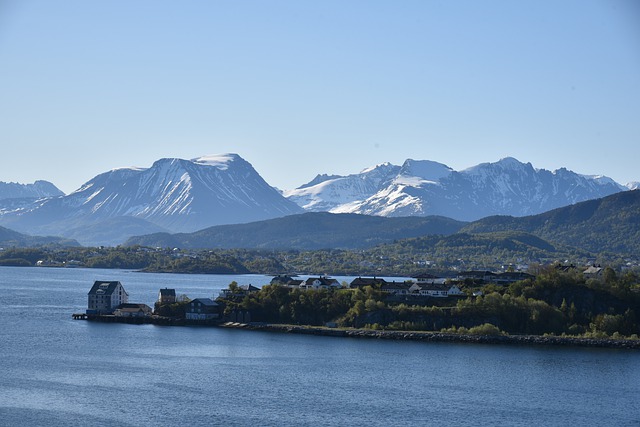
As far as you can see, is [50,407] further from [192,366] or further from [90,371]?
[192,366]

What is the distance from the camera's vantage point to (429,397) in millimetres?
42250

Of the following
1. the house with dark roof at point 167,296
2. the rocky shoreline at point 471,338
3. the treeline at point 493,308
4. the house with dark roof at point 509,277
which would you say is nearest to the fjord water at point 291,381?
the rocky shoreline at point 471,338

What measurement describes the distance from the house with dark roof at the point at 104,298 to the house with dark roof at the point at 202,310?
20.6 feet

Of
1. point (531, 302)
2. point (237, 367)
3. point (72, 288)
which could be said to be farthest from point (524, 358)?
point (72, 288)

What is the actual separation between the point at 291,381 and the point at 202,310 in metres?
25.4

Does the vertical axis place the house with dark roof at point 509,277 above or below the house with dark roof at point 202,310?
above

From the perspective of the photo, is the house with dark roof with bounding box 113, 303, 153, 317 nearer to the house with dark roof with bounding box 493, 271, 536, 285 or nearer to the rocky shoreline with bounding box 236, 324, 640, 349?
the rocky shoreline with bounding box 236, 324, 640, 349

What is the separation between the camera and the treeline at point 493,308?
63.1 m

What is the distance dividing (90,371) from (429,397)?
590 inches

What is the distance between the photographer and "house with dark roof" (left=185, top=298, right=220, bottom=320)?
69938 millimetres

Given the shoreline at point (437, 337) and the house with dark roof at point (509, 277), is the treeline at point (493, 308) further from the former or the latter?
the house with dark roof at point (509, 277)

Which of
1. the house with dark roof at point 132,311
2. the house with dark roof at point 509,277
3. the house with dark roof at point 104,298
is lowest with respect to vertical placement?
the house with dark roof at point 132,311

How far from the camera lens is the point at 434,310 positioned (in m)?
65.0

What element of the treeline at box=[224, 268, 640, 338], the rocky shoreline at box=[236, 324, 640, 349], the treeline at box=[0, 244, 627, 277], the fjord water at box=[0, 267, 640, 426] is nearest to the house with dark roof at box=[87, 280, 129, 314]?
the fjord water at box=[0, 267, 640, 426]
